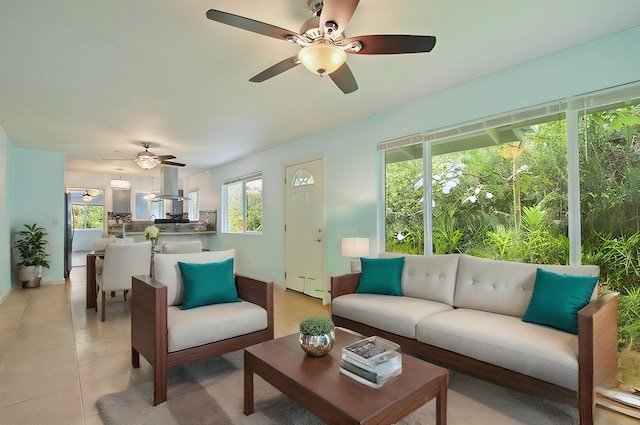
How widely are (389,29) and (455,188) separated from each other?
1794mm

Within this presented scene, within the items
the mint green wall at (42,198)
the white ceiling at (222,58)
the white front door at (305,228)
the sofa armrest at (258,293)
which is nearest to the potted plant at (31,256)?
the mint green wall at (42,198)

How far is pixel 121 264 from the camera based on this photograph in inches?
148

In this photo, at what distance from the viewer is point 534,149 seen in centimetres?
283

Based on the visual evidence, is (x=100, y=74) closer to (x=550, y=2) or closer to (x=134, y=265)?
(x=134, y=265)

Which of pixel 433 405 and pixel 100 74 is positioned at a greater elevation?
pixel 100 74

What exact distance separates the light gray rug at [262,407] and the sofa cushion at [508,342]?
288 millimetres

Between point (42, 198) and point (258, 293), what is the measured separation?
5639 millimetres

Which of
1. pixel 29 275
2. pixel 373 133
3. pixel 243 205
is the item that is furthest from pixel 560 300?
pixel 29 275

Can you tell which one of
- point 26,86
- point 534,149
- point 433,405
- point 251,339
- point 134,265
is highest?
point 26,86

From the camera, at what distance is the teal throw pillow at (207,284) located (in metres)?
2.55

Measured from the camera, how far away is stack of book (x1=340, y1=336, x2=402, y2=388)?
1.49 metres


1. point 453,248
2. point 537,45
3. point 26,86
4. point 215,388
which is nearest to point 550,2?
point 537,45

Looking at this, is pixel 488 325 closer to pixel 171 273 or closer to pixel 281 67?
pixel 281 67

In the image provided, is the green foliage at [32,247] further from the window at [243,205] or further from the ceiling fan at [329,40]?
the ceiling fan at [329,40]
